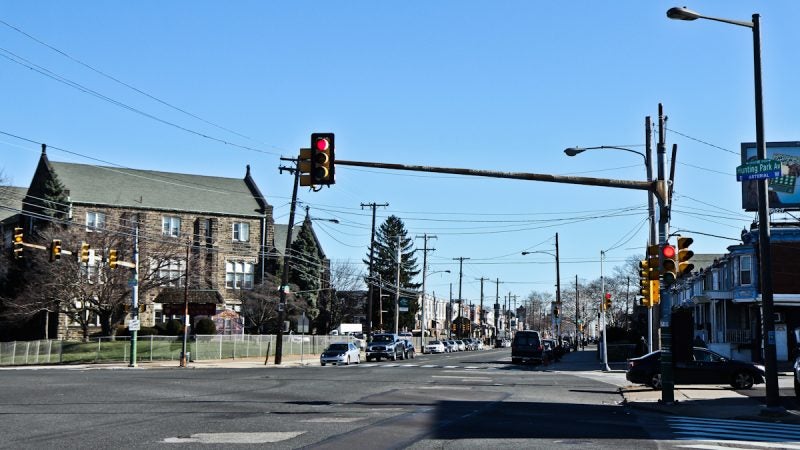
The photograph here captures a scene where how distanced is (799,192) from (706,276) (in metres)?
14.9

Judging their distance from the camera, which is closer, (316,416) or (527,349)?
(316,416)

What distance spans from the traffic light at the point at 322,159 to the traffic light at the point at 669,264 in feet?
30.3

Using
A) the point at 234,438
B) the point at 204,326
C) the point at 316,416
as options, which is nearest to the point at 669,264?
the point at 316,416

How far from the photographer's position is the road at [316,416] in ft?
45.9

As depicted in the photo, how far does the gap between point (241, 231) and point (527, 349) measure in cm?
3599

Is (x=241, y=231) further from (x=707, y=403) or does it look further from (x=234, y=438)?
(x=234, y=438)

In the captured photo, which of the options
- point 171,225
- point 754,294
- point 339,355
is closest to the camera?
point 754,294

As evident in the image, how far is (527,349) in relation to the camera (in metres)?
55.0

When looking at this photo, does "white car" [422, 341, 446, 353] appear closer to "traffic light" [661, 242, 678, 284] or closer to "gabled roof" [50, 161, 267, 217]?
"gabled roof" [50, 161, 267, 217]

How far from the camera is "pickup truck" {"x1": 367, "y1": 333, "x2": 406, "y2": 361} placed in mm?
59062

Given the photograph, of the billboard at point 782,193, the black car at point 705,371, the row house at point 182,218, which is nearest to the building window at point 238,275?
the row house at point 182,218

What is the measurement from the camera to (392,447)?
43.4 ft

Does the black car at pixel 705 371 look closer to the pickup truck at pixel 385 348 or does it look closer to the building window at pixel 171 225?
the pickup truck at pixel 385 348

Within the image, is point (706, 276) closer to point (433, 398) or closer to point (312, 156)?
point (433, 398)
